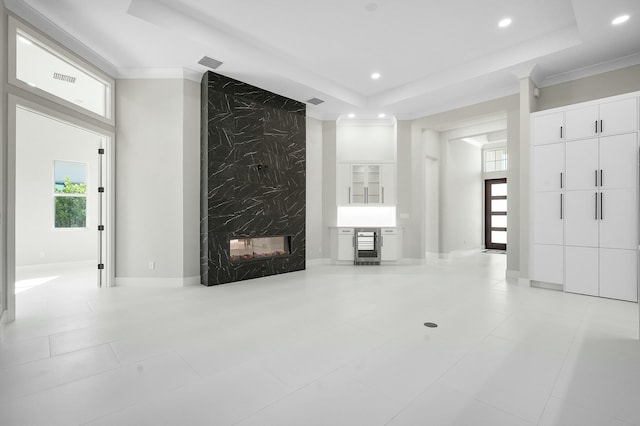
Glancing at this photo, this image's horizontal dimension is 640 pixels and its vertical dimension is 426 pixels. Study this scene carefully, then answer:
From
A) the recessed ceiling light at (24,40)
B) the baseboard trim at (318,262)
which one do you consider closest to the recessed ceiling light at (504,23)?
the baseboard trim at (318,262)

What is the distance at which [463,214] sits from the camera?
370 inches

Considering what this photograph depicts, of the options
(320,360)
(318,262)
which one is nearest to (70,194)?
(318,262)

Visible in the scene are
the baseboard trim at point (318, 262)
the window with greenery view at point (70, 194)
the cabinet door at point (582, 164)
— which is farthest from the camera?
the baseboard trim at point (318, 262)

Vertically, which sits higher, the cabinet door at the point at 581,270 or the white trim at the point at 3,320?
the cabinet door at the point at 581,270

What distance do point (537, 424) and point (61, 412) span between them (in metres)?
2.66

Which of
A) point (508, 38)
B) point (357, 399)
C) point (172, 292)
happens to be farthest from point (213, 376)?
point (508, 38)

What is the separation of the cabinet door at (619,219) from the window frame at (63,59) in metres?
7.22

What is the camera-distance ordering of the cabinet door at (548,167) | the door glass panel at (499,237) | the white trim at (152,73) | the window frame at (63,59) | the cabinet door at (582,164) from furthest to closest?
the door glass panel at (499,237) < the white trim at (152,73) < the cabinet door at (548,167) < the cabinet door at (582,164) < the window frame at (63,59)

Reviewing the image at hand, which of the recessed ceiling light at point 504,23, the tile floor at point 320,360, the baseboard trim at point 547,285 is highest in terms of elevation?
the recessed ceiling light at point 504,23

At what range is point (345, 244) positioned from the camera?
700 centimetres

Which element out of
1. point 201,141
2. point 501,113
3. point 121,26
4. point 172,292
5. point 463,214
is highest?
point 121,26

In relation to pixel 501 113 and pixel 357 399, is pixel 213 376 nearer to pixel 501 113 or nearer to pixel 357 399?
pixel 357 399

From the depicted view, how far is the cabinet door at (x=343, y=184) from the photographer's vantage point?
721cm

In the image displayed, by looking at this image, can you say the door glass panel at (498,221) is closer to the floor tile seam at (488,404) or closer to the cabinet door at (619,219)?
the cabinet door at (619,219)
